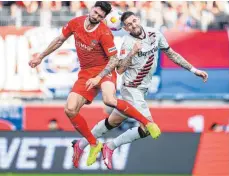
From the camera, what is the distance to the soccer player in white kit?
40.5 ft

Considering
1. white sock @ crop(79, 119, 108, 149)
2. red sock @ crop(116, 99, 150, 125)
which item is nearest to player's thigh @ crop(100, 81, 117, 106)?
red sock @ crop(116, 99, 150, 125)

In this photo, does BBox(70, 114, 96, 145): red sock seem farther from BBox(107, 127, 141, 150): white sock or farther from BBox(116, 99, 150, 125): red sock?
BBox(116, 99, 150, 125): red sock

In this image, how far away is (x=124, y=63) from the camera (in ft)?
40.4

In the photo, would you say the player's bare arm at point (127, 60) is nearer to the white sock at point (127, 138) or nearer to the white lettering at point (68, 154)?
the white sock at point (127, 138)

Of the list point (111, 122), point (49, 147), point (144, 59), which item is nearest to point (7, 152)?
point (49, 147)

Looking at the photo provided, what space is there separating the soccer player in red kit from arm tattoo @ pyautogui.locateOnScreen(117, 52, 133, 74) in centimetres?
10

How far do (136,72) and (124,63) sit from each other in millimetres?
410

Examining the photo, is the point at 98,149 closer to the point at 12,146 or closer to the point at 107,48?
the point at 107,48

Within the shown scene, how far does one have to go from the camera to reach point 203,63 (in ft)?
65.3

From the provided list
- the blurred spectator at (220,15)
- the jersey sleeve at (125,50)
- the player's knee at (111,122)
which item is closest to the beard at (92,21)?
the jersey sleeve at (125,50)

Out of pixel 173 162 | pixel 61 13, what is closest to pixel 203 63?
pixel 61 13

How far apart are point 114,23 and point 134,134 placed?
5.29ft

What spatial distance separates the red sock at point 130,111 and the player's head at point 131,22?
99 centimetres

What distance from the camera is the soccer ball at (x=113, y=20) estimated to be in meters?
12.6
